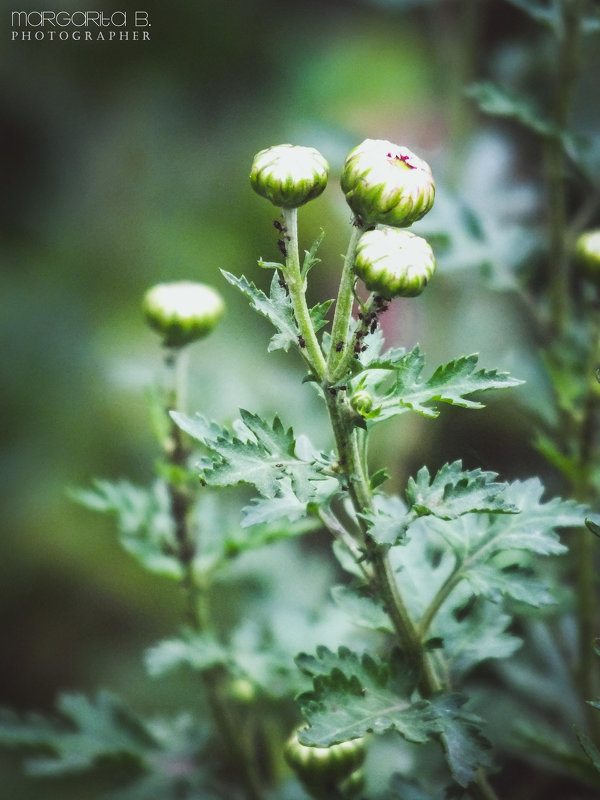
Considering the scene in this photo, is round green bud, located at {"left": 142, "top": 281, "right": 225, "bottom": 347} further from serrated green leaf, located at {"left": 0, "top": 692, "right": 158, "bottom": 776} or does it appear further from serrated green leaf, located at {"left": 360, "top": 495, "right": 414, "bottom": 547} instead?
serrated green leaf, located at {"left": 0, "top": 692, "right": 158, "bottom": 776}

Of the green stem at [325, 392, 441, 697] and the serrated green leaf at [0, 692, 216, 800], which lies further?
the serrated green leaf at [0, 692, 216, 800]

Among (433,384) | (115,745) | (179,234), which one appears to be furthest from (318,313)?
(179,234)

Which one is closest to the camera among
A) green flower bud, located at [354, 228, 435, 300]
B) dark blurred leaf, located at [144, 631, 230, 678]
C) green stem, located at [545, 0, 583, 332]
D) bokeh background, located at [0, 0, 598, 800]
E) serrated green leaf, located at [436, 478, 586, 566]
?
green flower bud, located at [354, 228, 435, 300]

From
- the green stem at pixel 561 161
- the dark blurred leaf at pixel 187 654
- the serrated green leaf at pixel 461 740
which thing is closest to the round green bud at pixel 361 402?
the serrated green leaf at pixel 461 740

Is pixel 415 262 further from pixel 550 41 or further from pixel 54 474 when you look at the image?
pixel 54 474

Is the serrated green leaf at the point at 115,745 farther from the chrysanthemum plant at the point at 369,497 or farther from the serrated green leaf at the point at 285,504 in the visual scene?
the serrated green leaf at the point at 285,504

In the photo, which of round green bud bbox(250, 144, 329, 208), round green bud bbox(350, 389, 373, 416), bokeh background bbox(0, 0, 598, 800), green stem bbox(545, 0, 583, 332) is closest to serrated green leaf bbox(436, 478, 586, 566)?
round green bud bbox(350, 389, 373, 416)
